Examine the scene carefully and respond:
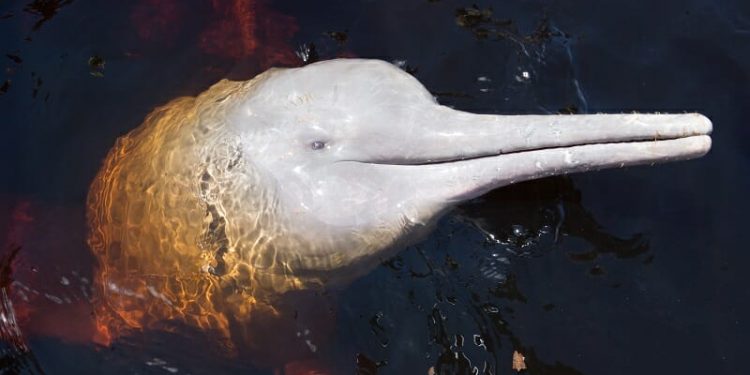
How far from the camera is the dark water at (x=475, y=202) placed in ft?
19.3

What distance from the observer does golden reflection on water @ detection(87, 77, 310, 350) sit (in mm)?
5652

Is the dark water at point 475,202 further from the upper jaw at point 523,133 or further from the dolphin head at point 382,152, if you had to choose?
the upper jaw at point 523,133

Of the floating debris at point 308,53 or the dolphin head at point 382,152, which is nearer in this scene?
the dolphin head at point 382,152

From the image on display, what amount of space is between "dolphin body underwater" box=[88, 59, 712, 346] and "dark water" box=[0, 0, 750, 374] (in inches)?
17.6

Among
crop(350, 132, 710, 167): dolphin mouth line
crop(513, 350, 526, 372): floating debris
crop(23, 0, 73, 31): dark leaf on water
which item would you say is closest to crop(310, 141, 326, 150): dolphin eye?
crop(350, 132, 710, 167): dolphin mouth line

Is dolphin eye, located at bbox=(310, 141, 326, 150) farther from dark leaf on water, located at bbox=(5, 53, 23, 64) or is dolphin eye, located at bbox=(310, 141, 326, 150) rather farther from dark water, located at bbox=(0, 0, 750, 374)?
dark leaf on water, located at bbox=(5, 53, 23, 64)

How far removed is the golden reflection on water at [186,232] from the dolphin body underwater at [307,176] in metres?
0.01

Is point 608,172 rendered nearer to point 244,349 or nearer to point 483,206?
point 483,206

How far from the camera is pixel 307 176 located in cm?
541

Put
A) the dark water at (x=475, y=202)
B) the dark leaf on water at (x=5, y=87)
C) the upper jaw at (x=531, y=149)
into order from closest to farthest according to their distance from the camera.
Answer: the upper jaw at (x=531, y=149) < the dark water at (x=475, y=202) < the dark leaf on water at (x=5, y=87)

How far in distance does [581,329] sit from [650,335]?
1.70 ft

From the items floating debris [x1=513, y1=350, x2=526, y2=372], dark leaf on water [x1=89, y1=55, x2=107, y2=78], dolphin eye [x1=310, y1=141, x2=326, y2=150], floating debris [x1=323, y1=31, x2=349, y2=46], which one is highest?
dolphin eye [x1=310, y1=141, x2=326, y2=150]

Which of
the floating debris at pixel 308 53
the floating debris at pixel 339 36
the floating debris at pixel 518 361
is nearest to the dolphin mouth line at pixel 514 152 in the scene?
the floating debris at pixel 518 361

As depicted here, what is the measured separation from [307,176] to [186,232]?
42.4 inches
